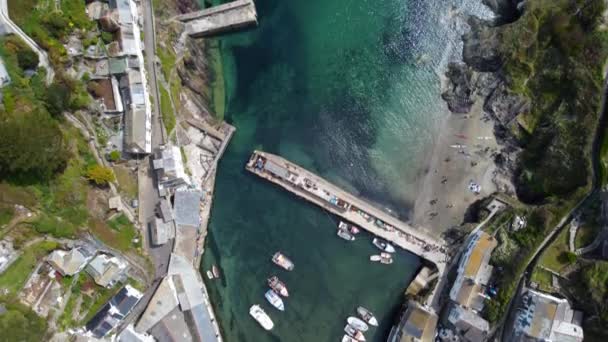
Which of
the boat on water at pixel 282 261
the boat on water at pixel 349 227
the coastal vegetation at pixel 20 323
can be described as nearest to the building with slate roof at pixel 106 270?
the coastal vegetation at pixel 20 323

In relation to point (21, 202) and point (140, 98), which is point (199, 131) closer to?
point (140, 98)

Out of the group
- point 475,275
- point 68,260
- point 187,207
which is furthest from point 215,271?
point 475,275

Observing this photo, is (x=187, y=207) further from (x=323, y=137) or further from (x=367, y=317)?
(x=367, y=317)

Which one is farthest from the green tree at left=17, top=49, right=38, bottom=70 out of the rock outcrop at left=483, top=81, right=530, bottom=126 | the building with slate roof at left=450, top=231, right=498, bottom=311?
the rock outcrop at left=483, top=81, right=530, bottom=126

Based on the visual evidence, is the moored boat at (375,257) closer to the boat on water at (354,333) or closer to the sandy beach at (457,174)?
the sandy beach at (457,174)

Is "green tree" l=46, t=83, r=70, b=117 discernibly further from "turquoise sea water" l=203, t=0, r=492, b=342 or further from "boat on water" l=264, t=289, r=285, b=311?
"boat on water" l=264, t=289, r=285, b=311

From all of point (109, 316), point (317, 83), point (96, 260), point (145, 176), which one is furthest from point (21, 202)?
point (317, 83)
